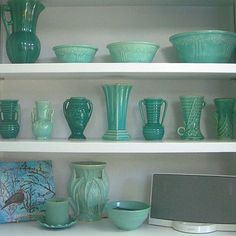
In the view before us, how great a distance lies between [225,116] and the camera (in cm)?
136

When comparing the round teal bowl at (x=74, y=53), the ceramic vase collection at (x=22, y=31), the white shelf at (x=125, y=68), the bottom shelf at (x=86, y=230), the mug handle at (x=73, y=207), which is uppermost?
the ceramic vase collection at (x=22, y=31)

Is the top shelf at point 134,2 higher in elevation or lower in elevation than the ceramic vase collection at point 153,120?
higher

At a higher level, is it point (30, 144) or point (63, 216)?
point (30, 144)

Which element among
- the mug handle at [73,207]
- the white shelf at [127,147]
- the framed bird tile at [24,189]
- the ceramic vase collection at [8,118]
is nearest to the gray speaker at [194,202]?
the white shelf at [127,147]

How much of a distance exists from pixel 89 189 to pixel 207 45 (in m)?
0.61

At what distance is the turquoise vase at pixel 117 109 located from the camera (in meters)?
1.32

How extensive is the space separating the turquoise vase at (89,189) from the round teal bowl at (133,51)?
0.38 m

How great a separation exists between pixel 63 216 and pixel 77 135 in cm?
27

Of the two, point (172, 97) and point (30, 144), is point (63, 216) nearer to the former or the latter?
point (30, 144)

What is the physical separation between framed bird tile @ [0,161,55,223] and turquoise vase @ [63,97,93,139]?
7.4 inches

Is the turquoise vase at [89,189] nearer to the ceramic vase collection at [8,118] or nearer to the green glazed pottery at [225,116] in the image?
the ceramic vase collection at [8,118]

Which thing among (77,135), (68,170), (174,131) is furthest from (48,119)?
(174,131)

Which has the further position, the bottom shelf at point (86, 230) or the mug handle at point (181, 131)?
the mug handle at point (181, 131)

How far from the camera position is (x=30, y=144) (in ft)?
4.04
